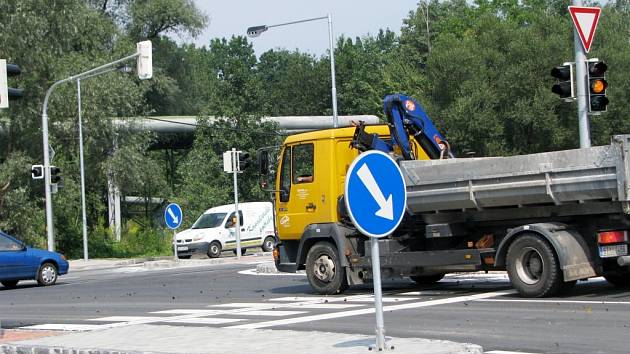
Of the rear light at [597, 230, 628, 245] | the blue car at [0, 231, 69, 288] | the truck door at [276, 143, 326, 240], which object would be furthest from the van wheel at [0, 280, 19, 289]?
the rear light at [597, 230, 628, 245]

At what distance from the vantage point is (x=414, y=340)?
10008 millimetres

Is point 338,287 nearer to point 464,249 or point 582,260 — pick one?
point 464,249

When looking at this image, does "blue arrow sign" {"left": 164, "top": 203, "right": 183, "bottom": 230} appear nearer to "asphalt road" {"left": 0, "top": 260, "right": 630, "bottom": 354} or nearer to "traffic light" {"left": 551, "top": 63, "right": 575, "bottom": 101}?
"asphalt road" {"left": 0, "top": 260, "right": 630, "bottom": 354}

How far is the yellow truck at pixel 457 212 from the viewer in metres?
13.8

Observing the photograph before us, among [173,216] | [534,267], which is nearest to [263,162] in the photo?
[534,267]

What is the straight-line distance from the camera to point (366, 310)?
14375 mm

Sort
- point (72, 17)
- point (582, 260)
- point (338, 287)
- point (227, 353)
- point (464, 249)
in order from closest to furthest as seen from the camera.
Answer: point (227, 353), point (582, 260), point (464, 249), point (338, 287), point (72, 17)

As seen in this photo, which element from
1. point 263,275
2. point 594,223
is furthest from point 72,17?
point 594,223

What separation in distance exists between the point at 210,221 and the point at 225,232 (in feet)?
2.95

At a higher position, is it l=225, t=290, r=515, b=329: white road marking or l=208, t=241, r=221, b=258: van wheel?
l=208, t=241, r=221, b=258: van wheel

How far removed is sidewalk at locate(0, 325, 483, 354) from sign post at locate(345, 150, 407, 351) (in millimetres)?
796

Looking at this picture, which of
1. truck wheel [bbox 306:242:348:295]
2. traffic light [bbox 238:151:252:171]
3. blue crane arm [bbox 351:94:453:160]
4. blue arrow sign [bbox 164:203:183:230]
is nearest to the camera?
truck wheel [bbox 306:242:348:295]

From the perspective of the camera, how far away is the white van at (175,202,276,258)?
3963 centimetres

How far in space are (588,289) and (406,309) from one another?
324 cm
